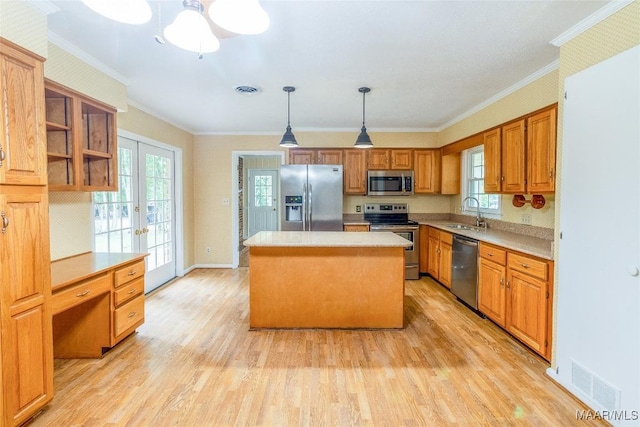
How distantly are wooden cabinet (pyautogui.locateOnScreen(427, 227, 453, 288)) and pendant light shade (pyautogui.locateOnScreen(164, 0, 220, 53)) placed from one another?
366cm

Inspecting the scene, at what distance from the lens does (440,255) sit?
4.64m

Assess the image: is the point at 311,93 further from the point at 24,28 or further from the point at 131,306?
the point at 131,306

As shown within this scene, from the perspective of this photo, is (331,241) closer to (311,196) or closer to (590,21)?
(311,196)

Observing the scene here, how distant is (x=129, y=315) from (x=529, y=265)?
3.45 m

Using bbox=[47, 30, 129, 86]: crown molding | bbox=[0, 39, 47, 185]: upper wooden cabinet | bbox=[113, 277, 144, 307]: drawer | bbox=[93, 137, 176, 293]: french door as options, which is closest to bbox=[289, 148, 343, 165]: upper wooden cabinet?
bbox=[93, 137, 176, 293]: french door

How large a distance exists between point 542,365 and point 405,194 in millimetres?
3249

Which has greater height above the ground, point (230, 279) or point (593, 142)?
point (593, 142)

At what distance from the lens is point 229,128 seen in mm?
5387

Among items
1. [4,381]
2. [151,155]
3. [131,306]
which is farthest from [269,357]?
[151,155]

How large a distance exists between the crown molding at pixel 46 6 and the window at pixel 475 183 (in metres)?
4.63

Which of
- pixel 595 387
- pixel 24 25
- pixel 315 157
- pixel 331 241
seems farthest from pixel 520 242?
pixel 24 25

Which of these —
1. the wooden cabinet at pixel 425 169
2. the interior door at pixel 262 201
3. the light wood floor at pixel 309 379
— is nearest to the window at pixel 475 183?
the wooden cabinet at pixel 425 169

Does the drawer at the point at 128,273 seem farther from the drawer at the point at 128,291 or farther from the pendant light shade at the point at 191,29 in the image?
the pendant light shade at the point at 191,29

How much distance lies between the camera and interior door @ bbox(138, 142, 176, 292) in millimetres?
4264
